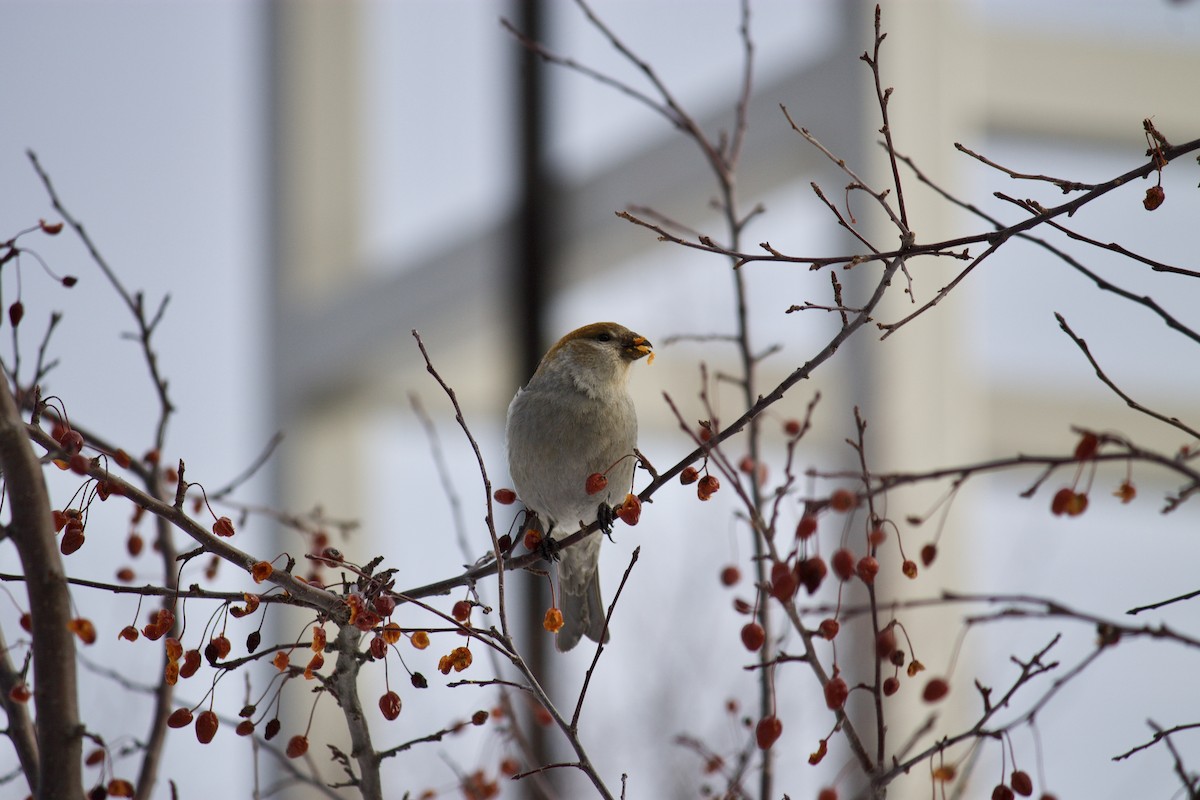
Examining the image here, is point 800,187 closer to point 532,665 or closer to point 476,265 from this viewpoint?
point 476,265

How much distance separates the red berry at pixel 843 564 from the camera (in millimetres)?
1005

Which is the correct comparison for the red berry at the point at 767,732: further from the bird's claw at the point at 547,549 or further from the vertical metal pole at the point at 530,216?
the vertical metal pole at the point at 530,216

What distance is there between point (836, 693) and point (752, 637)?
15 centimetres

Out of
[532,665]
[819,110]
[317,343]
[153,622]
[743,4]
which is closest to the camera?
[153,622]

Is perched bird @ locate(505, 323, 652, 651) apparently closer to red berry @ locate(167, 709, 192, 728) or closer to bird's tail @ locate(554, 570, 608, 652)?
bird's tail @ locate(554, 570, 608, 652)

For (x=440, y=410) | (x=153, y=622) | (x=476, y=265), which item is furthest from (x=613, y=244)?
(x=153, y=622)

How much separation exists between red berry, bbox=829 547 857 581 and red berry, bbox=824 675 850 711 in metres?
0.08

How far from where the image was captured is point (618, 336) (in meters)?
1.73

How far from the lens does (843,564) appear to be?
1021mm

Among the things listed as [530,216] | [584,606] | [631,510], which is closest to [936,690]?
[631,510]

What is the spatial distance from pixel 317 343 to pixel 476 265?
1079mm

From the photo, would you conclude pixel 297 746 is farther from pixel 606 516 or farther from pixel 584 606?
pixel 584 606

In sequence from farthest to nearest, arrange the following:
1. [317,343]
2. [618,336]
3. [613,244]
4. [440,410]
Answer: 1. [317,343]
2. [440,410]
3. [613,244]
4. [618,336]

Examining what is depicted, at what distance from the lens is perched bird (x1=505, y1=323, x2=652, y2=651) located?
1.70 m
